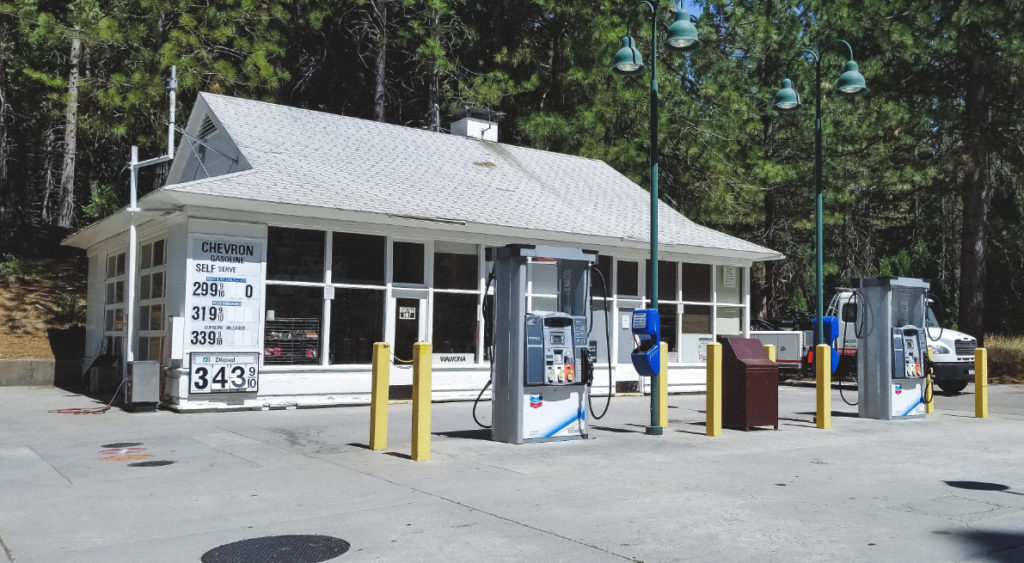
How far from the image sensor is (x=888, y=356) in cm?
1400

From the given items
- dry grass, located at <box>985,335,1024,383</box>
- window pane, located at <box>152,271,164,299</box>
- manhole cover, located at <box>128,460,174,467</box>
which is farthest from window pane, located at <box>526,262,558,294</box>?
dry grass, located at <box>985,335,1024,383</box>

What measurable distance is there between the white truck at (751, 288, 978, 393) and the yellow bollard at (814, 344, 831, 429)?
11.7 ft

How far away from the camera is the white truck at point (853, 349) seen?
20016 mm

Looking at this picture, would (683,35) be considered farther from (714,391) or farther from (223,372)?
(223,372)

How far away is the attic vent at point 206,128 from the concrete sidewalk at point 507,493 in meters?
8.17

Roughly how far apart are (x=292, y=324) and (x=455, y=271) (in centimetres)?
350

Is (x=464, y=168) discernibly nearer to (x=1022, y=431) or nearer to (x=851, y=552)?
(x=1022, y=431)

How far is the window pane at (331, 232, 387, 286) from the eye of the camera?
626 inches

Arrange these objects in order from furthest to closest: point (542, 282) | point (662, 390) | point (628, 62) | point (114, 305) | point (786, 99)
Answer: point (542, 282), point (114, 305), point (786, 99), point (662, 390), point (628, 62)

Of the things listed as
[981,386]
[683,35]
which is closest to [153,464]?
[683,35]

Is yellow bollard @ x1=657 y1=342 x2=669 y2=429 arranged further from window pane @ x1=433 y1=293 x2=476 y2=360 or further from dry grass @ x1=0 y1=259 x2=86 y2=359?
dry grass @ x1=0 y1=259 x2=86 y2=359

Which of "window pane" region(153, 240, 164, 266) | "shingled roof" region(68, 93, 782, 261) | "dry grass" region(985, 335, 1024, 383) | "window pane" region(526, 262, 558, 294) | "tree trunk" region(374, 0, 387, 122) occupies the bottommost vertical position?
"dry grass" region(985, 335, 1024, 383)

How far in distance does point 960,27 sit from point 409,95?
19077mm

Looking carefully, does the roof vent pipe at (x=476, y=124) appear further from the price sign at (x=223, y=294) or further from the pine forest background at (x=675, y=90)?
the price sign at (x=223, y=294)
